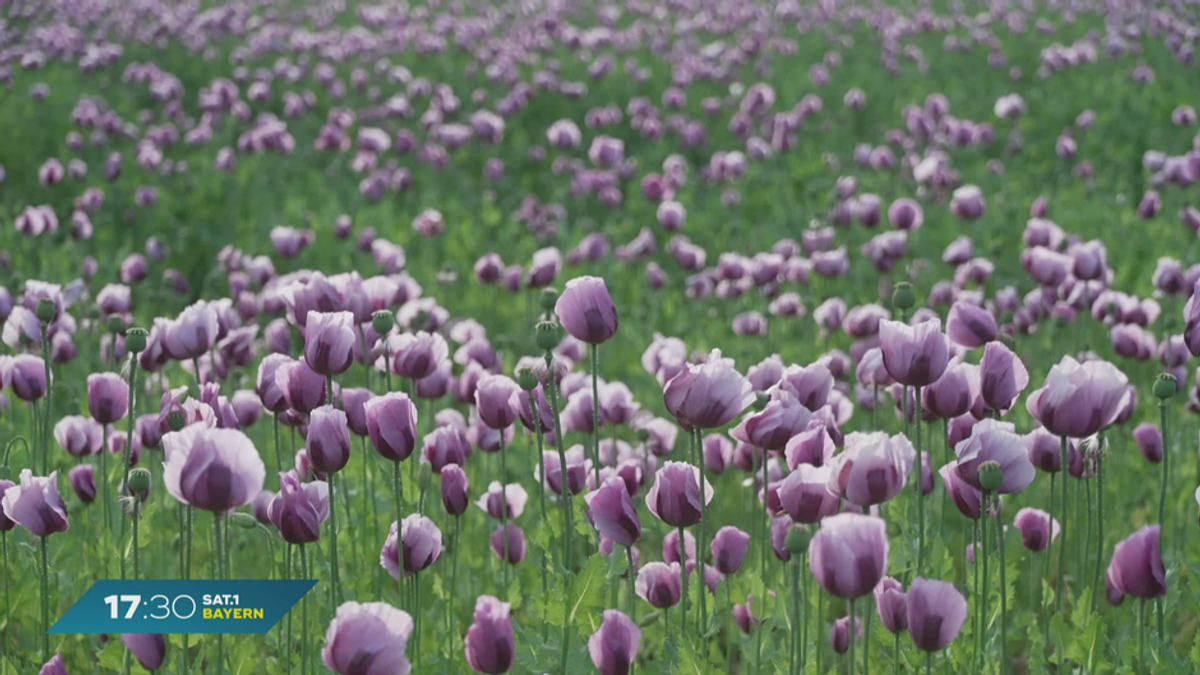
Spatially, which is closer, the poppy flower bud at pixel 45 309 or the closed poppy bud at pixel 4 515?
the closed poppy bud at pixel 4 515

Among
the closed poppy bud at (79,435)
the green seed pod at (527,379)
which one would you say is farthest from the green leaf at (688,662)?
the closed poppy bud at (79,435)

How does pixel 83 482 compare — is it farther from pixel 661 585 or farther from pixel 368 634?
pixel 368 634

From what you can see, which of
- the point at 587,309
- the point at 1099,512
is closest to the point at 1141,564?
the point at 1099,512

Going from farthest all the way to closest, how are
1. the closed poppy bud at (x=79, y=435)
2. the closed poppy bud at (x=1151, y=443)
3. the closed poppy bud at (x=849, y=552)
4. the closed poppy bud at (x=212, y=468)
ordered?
the closed poppy bud at (x=1151, y=443) → the closed poppy bud at (x=79, y=435) → the closed poppy bud at (x=212, y=468) → the closed poppy bud at (x=849, y=552)

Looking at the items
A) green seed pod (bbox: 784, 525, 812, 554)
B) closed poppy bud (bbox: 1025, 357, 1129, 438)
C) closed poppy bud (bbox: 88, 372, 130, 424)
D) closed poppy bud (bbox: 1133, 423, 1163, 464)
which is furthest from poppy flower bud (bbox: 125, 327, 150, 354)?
closed poppy bud (bbox: 1133, 423, 1163, 464)

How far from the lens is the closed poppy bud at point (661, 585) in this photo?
237cm

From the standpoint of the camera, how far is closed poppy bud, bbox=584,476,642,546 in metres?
2.07

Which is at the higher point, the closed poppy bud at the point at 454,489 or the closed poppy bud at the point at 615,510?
the closed poppy bud at the point at 615,510

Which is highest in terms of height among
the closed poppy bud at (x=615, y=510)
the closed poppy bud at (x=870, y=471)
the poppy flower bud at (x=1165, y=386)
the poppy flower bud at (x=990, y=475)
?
the closed poppy bud at (x=870, y=471)

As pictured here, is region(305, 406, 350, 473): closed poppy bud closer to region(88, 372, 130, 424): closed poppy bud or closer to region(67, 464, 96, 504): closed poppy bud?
region(88, 372, 130, 424): closed poppy bud

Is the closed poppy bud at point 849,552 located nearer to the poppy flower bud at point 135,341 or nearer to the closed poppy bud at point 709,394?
the closed poppy bud at point 709,394

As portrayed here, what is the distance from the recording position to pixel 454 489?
102 inches

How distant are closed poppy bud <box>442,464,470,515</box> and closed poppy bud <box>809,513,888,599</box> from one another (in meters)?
1.15

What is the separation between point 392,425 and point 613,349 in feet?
12.5
